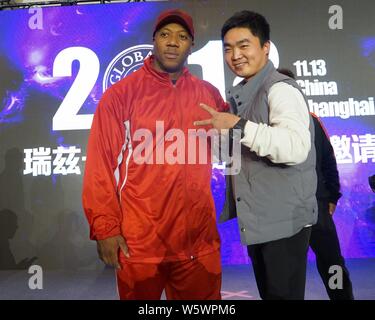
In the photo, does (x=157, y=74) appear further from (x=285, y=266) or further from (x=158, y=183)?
(x=285, y=266)

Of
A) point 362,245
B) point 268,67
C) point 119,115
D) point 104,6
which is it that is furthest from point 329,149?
point 104,6

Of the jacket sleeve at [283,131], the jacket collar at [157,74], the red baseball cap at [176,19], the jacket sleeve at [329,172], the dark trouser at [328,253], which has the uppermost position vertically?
the red baseball cap at [176,19]

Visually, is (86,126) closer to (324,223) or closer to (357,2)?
(324,223)

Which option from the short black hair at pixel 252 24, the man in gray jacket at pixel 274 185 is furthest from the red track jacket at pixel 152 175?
the short black hair at pixel 252 24

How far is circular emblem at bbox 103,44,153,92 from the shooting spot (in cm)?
282

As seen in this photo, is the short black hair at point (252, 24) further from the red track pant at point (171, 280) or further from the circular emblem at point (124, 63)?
the circular emblem at point (124, 63)

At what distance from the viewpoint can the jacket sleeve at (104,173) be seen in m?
1.54

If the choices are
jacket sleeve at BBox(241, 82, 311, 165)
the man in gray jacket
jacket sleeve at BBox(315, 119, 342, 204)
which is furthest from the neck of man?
jacket sleeve at BBox(315, 119, 342, 204)

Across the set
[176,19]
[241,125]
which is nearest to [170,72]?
[176,19]

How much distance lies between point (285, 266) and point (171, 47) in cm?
107
